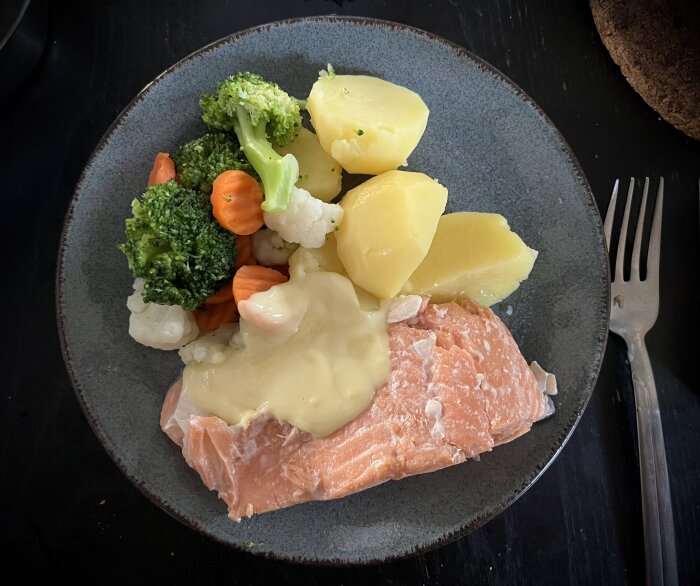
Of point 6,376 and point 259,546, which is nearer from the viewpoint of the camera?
point 259,546

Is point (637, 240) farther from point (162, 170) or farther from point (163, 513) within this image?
point (163, 513)

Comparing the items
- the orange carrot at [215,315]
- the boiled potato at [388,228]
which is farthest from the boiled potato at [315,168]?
the orange carrot at [215,315]

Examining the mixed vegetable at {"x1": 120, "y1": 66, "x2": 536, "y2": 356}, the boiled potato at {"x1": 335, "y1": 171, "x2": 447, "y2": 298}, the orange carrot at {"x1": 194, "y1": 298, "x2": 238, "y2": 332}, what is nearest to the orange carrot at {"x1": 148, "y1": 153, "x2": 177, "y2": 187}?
the mixed vegetable at {"x1": 120, "y1": 66, "x2": 536, "y2": 356}

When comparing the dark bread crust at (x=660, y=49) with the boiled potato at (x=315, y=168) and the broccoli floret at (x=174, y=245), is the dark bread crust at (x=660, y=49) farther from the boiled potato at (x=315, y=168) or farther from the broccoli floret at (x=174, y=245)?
the broccoli floret at (x=174, y=245)

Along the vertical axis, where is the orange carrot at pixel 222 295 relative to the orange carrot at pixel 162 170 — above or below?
below

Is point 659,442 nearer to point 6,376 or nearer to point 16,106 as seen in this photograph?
point 6,376

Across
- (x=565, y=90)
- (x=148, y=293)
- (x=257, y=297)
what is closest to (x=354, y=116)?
(x=257, y=297)
